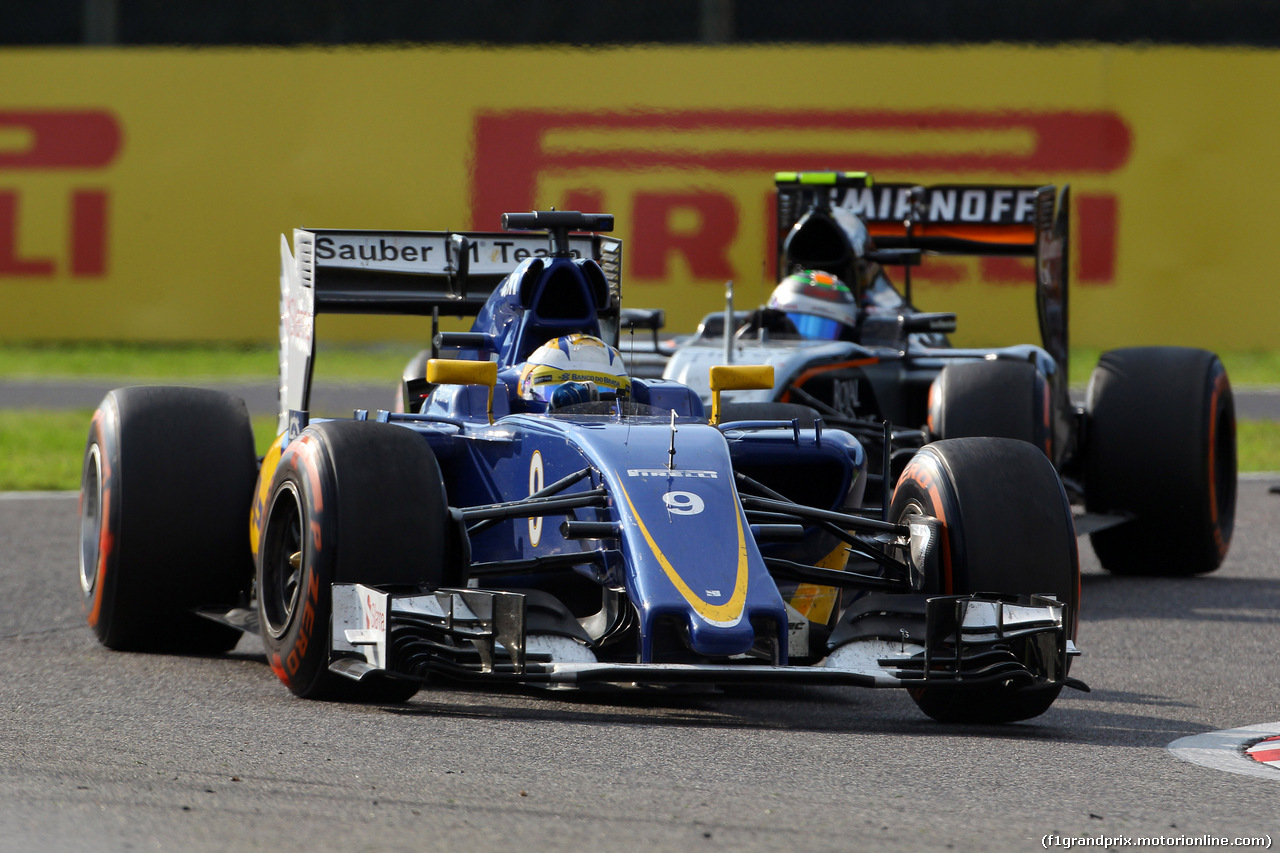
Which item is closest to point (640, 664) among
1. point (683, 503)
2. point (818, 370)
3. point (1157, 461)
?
point (683, 503)

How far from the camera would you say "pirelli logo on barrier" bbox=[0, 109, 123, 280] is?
23.0 m

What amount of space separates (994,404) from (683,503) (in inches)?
151

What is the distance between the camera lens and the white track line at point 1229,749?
5207 millimetres

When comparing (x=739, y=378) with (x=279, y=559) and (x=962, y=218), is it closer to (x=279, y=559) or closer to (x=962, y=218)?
(x=279, y=559)

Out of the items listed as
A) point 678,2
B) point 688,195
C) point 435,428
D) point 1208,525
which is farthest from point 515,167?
point 435,428

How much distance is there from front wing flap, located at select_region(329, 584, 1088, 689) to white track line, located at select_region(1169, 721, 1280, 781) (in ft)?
1.24

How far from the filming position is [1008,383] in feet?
Answer: 30.6

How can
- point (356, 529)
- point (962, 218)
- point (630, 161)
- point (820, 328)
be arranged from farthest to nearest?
point (630, 161) < point (962, 218) < point (820, 328) < point (356, 529)

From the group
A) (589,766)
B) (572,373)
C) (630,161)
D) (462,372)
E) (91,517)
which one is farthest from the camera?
(630,161)

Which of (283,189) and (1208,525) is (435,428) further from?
(283,189)

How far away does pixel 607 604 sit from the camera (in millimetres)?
5848

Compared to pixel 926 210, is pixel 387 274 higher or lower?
lower

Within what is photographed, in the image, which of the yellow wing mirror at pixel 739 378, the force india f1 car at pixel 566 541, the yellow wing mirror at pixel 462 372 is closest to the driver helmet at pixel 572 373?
the force india f1 car at pixel 566 541

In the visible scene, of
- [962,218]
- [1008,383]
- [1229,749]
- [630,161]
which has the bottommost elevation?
[1229,749]
